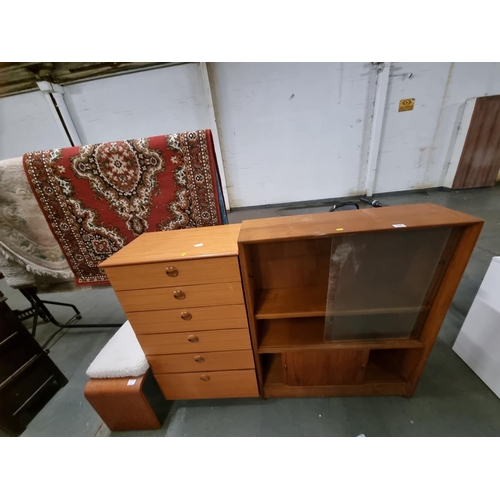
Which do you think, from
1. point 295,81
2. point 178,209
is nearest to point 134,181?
point 178,209

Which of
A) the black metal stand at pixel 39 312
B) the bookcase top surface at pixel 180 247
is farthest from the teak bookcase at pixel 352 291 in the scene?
the black metal stand at pixel 39 312

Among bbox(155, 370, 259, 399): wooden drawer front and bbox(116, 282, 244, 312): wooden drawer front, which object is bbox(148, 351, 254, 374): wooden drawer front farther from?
bbox(116, 282, 244, 312): wooden drawer front

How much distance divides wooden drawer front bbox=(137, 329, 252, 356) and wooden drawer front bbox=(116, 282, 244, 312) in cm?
17

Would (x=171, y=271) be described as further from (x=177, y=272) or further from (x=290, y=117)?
(x=290, y=117)

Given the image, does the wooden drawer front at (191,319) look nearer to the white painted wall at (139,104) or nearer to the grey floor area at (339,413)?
the grey floor area at (339,413)

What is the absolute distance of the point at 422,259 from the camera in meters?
0.86

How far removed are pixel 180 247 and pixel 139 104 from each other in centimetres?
355

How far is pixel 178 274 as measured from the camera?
34.5 inches

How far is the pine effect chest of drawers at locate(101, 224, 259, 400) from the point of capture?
864 mm

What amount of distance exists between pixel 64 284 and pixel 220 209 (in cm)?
133

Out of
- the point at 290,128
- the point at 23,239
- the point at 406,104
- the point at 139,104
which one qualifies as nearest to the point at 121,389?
the point at 23,239

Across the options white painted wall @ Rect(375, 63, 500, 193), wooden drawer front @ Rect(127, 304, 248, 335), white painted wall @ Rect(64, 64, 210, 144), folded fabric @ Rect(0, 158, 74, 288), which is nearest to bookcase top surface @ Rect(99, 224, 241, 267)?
wooden drawer front @ Rect(127, 304, 248, 335)

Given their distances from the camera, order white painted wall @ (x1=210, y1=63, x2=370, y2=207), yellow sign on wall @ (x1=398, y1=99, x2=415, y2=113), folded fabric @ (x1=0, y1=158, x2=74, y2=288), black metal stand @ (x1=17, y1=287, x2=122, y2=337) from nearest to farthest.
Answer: folded fabric @ (x1=0, y1=158, x2=74, y2=288), black metal stand @ (x1=17, y1=287, x2=122, y2=337), white painted wall @ (x1=210, y1=63, x2=370, y2=207), yellow sign on wall @ (x1=398, y1=99, x2=415, y2=113)

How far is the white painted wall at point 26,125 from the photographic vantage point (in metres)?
3.28
